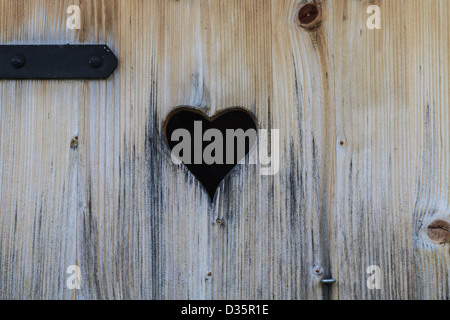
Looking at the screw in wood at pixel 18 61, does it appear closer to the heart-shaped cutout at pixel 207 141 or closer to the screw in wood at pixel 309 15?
the heart-shaped cutout at pixel 207 141

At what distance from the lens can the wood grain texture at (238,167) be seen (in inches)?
35.9

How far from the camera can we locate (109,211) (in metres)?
0.92

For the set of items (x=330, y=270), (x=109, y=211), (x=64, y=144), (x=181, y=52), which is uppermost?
(x=181, y=52)

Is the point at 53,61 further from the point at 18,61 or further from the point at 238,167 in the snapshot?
the point at 238,167

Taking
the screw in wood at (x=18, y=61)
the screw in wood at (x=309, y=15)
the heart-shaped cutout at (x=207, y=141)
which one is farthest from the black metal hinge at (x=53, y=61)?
the screw in wood at (x=309, y=15)

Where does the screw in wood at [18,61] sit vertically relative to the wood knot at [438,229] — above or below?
above

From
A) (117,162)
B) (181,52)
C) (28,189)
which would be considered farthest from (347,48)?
(28,189)

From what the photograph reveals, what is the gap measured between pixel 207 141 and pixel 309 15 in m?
0.28

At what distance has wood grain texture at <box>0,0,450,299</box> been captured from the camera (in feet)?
2.99

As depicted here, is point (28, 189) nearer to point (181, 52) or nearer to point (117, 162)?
point (117, 162)

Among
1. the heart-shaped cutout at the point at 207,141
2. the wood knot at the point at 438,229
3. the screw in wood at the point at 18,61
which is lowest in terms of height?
the wood knot at the point at 438,229

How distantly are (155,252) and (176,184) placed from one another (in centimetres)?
12

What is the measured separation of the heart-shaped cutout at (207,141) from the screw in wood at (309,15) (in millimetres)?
181

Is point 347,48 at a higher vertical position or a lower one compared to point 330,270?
higher
